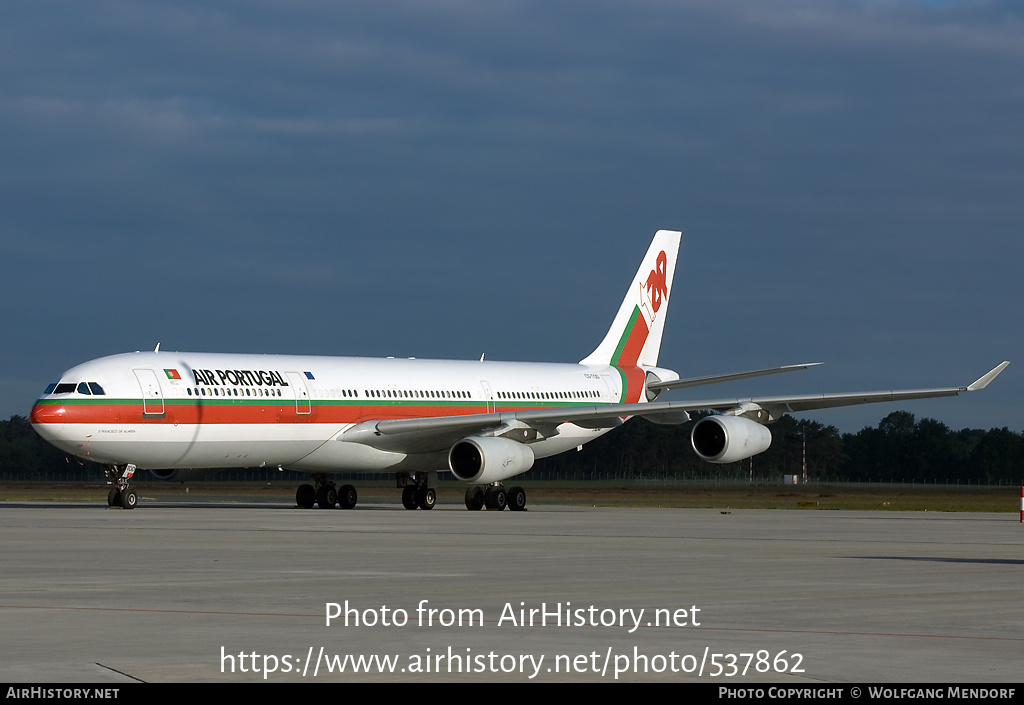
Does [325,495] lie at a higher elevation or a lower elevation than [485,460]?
higher

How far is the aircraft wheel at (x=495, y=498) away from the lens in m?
41.4

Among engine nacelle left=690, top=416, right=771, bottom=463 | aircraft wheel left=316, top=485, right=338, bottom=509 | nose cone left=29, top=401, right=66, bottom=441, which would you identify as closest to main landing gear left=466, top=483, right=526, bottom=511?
aircraft wheel left=316, top=485, right=338, bottom=509

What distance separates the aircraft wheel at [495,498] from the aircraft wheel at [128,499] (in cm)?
921

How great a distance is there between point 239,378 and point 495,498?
7.67 meters

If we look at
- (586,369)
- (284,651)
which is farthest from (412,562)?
(586,369)

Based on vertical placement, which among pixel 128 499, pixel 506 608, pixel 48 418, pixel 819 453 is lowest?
pixel 506 608

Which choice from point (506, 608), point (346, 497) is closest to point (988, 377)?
point (346, 497)

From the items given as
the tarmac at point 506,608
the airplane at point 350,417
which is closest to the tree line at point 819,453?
the airplane at point 350,417

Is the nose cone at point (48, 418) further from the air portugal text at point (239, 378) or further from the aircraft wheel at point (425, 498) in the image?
the aircraft wheel at point (425, 498)

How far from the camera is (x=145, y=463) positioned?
37.4 meters

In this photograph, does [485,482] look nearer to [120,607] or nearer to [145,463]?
[145,463]

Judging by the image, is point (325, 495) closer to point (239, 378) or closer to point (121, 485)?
point (239, 378)

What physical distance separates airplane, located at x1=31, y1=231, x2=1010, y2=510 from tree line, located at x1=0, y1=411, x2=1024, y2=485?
52.2 metres

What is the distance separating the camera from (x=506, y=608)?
13.4 metres
